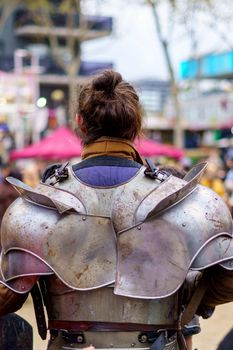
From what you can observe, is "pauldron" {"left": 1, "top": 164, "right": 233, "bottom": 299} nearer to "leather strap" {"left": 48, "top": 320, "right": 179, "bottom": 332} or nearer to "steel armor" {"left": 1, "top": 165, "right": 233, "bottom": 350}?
"steel armor" {"left": 1, "top": 165, "right": 233, "bottom": 350}

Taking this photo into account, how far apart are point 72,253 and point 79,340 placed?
28 cm

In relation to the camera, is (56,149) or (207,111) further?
(207,111)

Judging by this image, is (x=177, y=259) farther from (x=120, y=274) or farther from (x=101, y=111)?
(x=101, y=111)

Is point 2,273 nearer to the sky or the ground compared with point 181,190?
nearer to the ground

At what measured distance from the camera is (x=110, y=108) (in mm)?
3125

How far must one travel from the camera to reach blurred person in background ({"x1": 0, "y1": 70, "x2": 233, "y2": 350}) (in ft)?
9.53

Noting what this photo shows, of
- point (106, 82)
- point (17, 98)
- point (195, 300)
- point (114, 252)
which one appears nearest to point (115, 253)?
point (114, 252)

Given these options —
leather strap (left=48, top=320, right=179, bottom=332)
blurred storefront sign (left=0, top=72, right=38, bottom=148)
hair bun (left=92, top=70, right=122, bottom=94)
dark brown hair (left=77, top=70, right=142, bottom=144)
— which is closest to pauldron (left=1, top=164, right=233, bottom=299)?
leather strap (left=48, top=320, right=179, bottom=332)

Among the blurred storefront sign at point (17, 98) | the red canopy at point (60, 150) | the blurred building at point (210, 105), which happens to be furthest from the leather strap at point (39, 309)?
the blurred building at point (210, 105)

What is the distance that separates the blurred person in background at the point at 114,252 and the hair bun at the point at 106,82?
0.32 m

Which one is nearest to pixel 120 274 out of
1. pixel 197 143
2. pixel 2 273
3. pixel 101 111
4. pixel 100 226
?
pixel 100 226

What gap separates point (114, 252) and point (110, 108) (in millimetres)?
513

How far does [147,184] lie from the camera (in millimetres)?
3012

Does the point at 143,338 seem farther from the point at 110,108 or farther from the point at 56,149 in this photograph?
the point at 56,149
